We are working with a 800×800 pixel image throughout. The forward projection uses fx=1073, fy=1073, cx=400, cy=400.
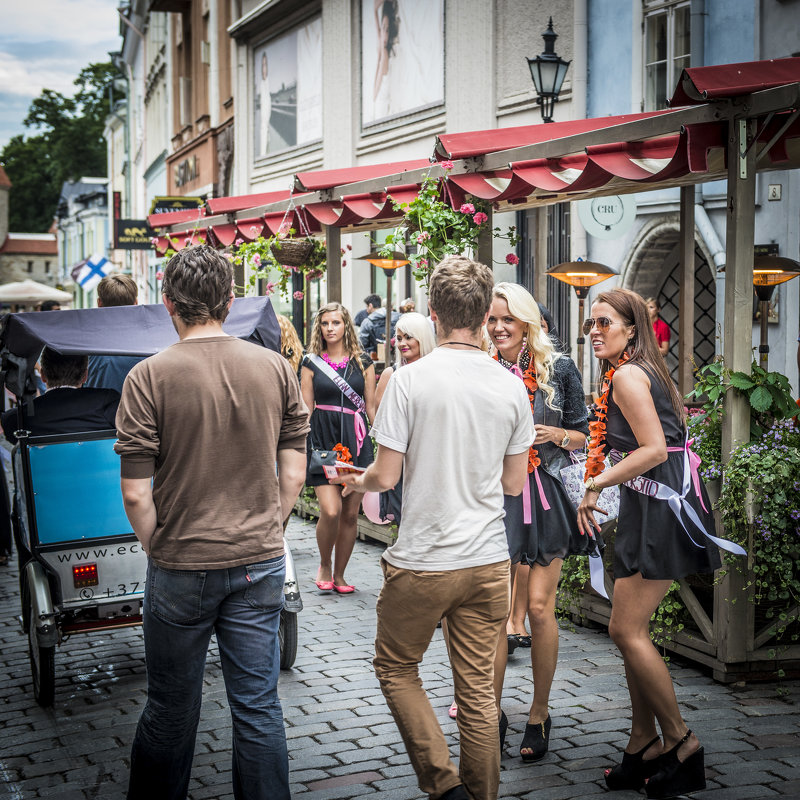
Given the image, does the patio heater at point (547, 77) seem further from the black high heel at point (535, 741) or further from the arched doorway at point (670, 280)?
the black high heel at point (535, 741)

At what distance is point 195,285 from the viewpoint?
3332 mm

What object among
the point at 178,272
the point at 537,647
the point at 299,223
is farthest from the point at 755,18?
the point at 178,272

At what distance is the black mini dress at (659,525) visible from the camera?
4059 millimetres

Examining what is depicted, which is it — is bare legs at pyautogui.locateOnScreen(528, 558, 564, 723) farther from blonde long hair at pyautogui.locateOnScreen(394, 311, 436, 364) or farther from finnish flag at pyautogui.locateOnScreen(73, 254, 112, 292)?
finnish flag at pyautogui.locateOnScreen(73, 254, 112, 292)

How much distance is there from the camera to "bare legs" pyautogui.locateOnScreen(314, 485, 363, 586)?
722 cm

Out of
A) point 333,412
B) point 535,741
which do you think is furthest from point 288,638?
point 333,412

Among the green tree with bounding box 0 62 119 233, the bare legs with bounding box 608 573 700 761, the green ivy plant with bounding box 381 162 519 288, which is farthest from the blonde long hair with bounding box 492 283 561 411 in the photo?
the green tree with bounding box 0 62 119 233

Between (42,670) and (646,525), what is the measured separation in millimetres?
2945

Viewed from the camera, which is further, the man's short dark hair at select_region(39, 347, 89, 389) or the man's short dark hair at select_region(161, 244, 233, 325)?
the man's short dark hair at select_region(39, 347, 89, 389)

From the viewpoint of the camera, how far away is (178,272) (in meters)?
3.34

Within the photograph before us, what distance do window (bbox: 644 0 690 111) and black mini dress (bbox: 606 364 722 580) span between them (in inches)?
390

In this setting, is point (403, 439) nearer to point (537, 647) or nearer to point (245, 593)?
point (245, 593)

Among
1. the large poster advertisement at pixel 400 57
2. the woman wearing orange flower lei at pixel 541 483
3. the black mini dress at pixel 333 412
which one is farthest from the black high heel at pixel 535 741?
the large poster advertisement at pixel 400 57

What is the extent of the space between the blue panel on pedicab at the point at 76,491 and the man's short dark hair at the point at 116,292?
6.65 feet
